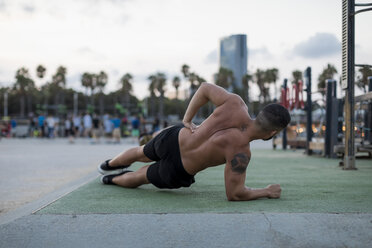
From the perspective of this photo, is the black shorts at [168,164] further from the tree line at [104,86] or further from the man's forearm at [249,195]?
the tree line at [104,86]

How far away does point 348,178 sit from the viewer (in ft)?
17.6

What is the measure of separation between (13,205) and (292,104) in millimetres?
9001

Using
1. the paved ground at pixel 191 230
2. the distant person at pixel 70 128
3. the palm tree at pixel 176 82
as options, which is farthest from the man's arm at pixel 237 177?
the palm tree at pixel 176 82

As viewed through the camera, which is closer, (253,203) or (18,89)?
(253,203)

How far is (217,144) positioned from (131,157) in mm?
1320

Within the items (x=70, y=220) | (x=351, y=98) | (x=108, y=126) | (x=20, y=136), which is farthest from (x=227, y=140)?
(x=20, y=136)

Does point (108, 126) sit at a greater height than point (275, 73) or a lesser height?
lesser

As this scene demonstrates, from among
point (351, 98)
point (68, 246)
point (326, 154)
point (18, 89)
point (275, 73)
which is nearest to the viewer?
point (68, 246)

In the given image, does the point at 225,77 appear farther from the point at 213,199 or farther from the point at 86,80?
the point at 213,199

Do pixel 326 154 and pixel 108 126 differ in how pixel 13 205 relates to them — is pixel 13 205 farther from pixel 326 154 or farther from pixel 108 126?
pixel 108 126

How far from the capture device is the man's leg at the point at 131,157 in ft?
14.3

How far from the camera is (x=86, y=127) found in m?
21.6

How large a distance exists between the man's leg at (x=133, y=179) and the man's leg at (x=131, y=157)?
113 mm

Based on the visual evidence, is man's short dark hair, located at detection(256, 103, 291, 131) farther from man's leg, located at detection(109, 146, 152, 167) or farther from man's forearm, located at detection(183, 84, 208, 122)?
man's leg, located at detection(109, 146, 152, 167)
